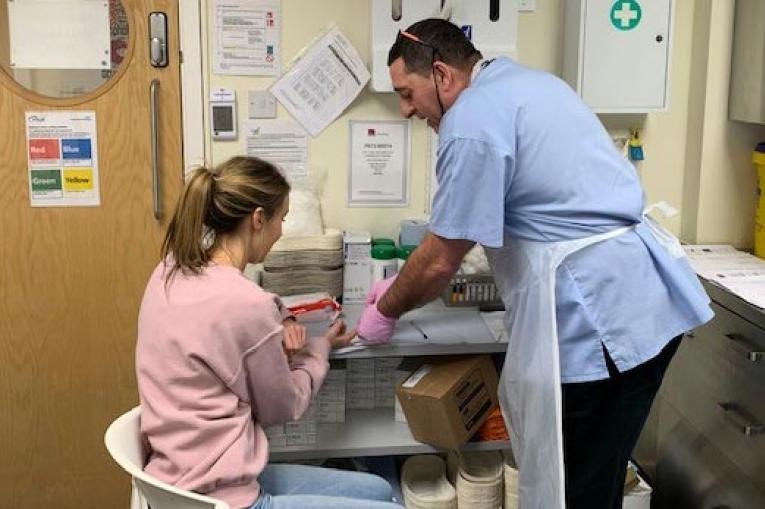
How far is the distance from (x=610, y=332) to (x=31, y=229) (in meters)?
1.71

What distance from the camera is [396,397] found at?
8.13 feet

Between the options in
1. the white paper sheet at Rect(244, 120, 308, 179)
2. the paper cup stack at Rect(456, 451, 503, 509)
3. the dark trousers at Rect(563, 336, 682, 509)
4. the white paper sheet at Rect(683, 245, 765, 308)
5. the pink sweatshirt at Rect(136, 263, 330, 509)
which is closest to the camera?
the pink sweatshirt at Rect(136, 263, 330, 509)

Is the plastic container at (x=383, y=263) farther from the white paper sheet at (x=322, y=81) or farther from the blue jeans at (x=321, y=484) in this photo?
the blue jeans at (x=321, y=484)

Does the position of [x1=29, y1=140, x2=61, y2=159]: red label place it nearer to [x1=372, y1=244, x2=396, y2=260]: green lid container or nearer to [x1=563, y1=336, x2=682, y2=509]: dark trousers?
[x1=372, y1=244, x2=396, y2=260]: green lid container

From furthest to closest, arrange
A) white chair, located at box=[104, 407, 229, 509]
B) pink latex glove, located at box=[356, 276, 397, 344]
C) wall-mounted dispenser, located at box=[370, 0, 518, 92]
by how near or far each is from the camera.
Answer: wall-mounted dispenser, located at box=[370, 0, 518, 92] < pink latex glove, located at box=[356, 276, 397, 344] < white chair, located at box=[104, 407, 229, 509]

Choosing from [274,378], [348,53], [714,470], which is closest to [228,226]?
[274,378]

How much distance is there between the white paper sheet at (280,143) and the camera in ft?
8.74

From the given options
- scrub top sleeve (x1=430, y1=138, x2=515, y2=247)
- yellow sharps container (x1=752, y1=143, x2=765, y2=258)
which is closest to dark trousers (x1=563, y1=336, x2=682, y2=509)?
scrub top sleeve (x1=430, y1=138, x2=515, y2=247)

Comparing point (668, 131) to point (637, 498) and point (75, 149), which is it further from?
point (75, 149)

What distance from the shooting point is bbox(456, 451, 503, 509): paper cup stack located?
8.03ft

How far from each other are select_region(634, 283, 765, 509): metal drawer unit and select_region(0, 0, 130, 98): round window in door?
71.2 inches

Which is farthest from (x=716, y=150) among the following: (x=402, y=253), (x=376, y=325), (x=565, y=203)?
(x=376, y=325)

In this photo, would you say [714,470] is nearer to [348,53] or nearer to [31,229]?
[348,53]

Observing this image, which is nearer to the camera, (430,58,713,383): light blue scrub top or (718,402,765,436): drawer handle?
(430,58,713,383): light blue scrub top
